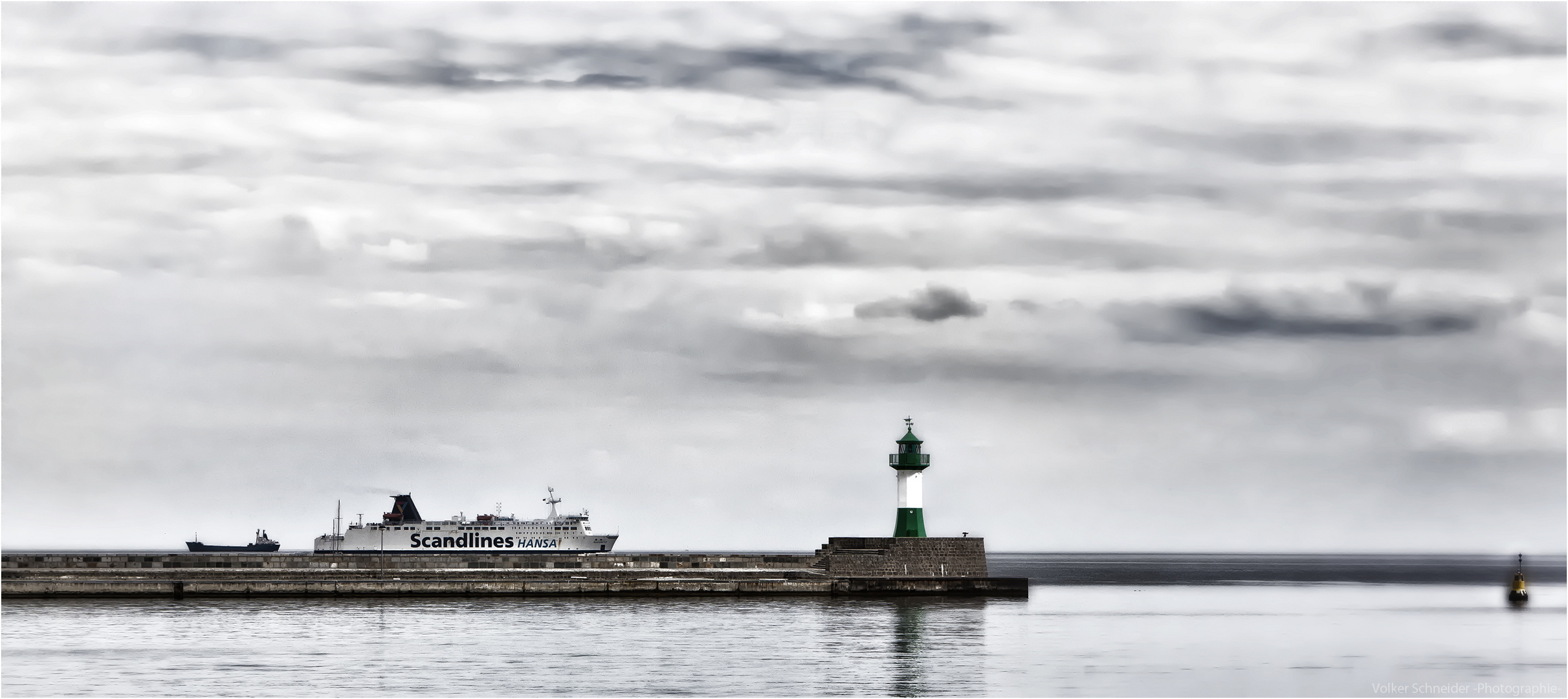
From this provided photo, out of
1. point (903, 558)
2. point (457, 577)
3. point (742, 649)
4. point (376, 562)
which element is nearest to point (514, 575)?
point (457, 577)

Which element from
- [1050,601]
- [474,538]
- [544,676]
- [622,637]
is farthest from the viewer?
[474,538]

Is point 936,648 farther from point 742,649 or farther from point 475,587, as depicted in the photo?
point 475,587

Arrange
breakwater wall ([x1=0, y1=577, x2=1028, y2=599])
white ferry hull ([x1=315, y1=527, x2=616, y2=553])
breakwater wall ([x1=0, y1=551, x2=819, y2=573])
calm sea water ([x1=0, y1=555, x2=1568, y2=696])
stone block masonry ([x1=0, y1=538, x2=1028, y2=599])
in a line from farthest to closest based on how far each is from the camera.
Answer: white ferry hull ([x1=315, y1=527, x2=616, y2=553]) → breakwater wall ([x1=0, y1=551, x2=819, y2=573]) → stone block masonry ([x1=0, y1=538, x2=1028, y2=599]) → breakwater wall ([x1=0, y1=577, x2=1028, y2=599]) → calm sea water ([x1=0, y1=555, x2=1568, y2=696])

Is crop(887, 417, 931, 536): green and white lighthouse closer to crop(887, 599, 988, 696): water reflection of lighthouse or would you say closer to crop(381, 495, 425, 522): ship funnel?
crop(887, 599, 988, 696): water reflection of lighthouse

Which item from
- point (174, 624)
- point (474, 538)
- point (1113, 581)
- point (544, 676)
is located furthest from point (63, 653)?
point (1113, 581)

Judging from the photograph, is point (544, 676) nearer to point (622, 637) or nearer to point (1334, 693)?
point (622, 637)

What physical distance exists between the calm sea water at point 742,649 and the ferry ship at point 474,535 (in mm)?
47701

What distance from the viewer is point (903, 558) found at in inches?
2506

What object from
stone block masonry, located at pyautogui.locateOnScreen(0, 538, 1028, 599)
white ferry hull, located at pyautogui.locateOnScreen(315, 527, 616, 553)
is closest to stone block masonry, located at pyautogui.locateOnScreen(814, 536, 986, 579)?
stone block masonry, located at pyautogui.locateOnScreen(0, 538, 1028, 599)

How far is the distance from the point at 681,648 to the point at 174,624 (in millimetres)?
17527

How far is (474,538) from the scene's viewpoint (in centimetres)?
11288

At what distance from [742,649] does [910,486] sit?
22.4 meters

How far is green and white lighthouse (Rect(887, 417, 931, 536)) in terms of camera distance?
64.4m

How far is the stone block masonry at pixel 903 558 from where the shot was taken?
63750 mm
